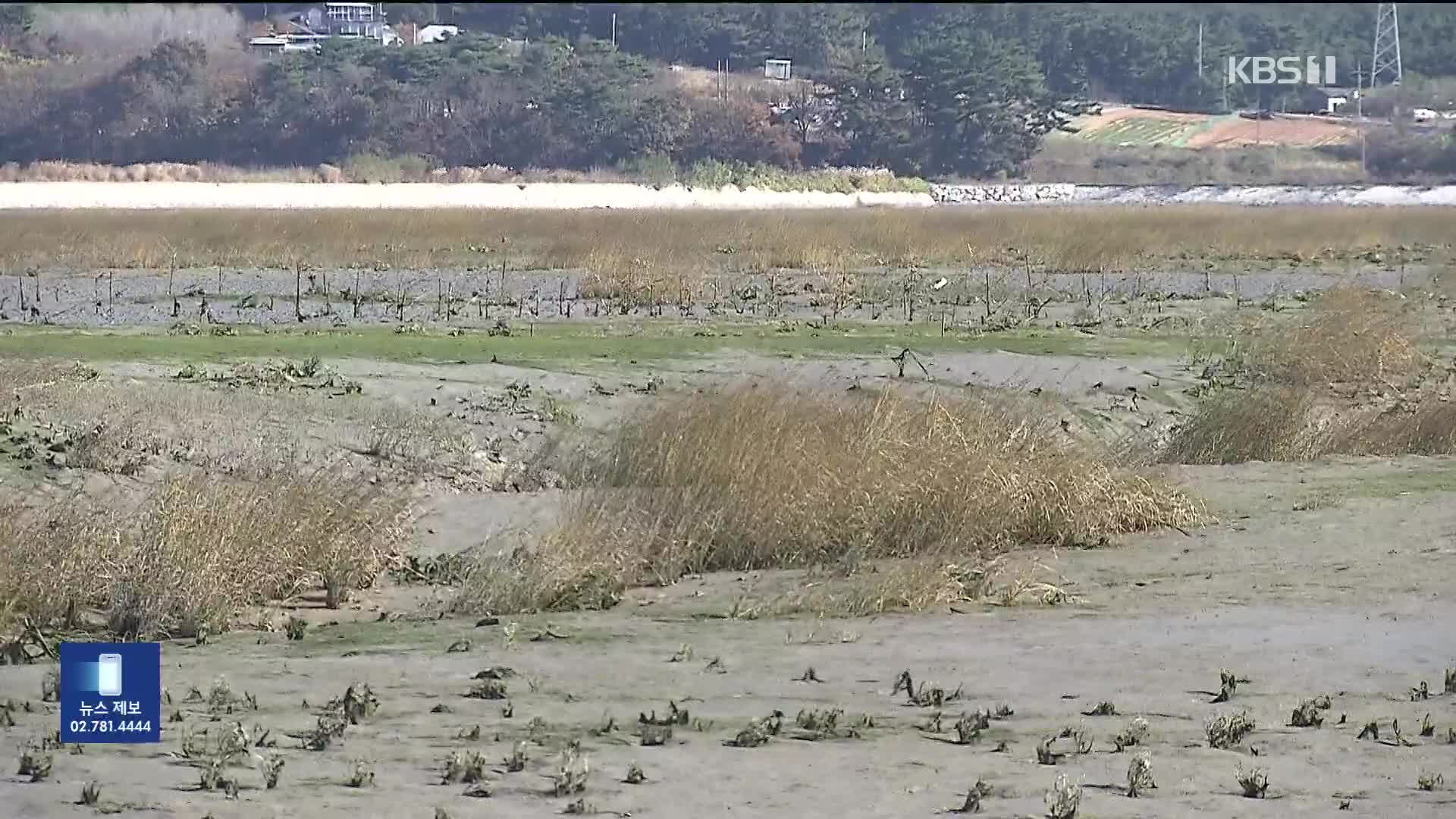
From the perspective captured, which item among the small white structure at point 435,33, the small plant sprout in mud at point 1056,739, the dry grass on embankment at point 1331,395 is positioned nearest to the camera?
the small plant sprout in mud at point 1056,739

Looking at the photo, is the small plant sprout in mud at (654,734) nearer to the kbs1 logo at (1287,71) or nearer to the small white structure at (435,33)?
the small white structure at (435,33)

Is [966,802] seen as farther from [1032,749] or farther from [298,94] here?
[298,94]

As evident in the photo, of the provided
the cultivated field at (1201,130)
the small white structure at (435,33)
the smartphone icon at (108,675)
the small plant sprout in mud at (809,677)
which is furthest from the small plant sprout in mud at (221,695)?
the small white structure at (435,33)

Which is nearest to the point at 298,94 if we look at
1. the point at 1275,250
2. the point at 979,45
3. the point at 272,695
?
the point at 979,45

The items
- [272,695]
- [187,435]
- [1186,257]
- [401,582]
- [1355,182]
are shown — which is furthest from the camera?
Result: [1355,182]

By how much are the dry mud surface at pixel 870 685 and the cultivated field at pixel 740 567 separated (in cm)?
3

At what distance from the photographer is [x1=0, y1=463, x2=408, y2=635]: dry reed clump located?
418 inches

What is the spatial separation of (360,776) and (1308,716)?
12.1ft

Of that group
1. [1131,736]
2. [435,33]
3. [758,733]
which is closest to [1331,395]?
[1131,736]

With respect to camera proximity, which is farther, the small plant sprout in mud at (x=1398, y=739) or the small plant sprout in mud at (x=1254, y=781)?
the small plant sprout in mud at (x=1398, y=739)

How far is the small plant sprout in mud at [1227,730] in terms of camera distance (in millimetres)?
8375

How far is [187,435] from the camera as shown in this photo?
15.2m

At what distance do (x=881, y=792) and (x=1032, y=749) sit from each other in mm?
829

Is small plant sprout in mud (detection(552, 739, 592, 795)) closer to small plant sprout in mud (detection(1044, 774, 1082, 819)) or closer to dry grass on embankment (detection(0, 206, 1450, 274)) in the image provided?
small plant sprout in mud (detection(1044, 774, 1082, 819))
